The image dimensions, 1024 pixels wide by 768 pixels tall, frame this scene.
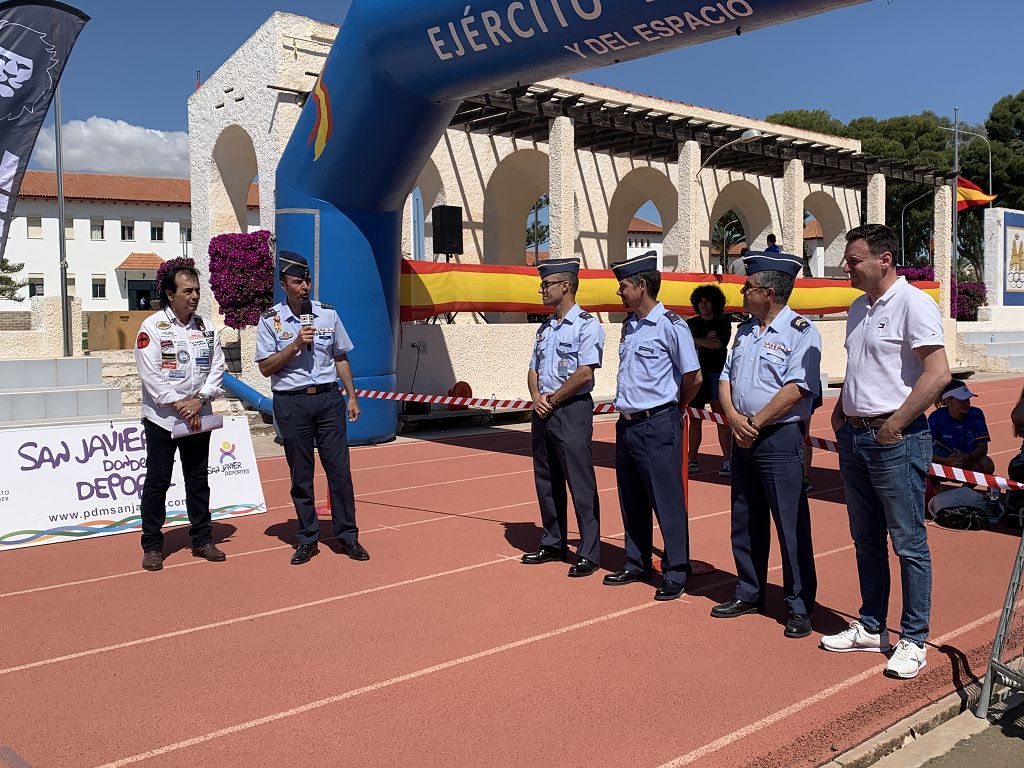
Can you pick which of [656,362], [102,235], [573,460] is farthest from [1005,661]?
[102,235]

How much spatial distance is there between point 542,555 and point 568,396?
46.4 inches

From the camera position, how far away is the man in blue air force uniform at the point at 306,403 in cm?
639

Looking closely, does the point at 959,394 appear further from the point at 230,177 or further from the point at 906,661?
the point at 230,177

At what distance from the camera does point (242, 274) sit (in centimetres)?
1565

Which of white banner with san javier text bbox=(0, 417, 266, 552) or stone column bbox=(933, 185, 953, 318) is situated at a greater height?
stone column bbox=(933, 185, 953, 318)

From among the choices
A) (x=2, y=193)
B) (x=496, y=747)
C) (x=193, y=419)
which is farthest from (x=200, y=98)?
(x=496, y=747)

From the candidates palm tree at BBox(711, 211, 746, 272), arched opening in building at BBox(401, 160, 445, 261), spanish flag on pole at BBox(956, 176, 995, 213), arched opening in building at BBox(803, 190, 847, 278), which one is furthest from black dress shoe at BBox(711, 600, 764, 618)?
palm tree at BBox(711, 211, 746, 272)

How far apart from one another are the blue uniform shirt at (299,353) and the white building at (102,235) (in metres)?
51.0

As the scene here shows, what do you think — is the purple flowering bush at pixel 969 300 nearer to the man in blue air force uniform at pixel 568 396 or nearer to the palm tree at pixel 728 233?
the palm tree at pixel 728 233

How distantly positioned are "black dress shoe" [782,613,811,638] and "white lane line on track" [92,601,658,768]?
2.72 feet

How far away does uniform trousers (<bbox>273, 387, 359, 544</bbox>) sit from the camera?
6.41 m

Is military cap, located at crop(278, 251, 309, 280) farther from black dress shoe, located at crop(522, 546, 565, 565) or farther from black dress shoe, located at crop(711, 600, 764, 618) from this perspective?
black dress shoe, located at crop(711, 600, 764, 618)

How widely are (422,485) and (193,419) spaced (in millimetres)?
3447

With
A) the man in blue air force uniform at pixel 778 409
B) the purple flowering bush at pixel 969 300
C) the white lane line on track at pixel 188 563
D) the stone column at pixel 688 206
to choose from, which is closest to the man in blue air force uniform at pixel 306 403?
the white lane line on track at pixel 188 563
